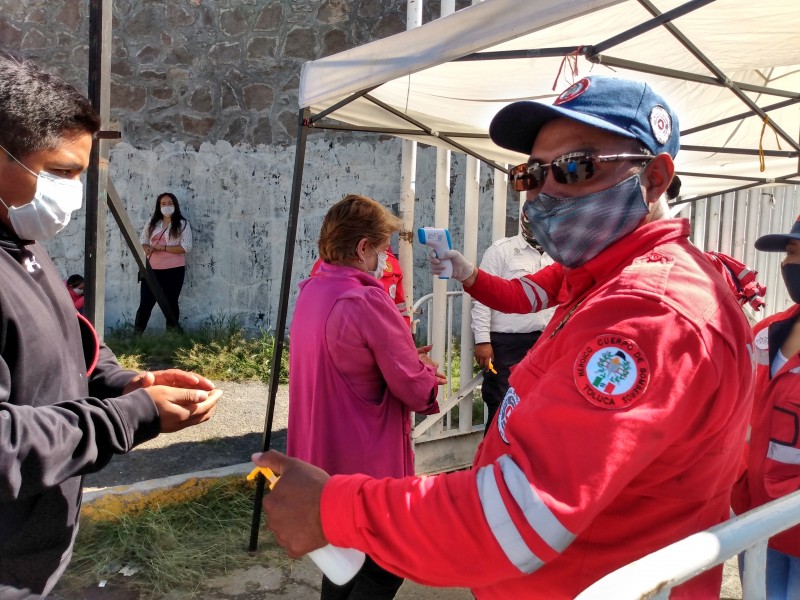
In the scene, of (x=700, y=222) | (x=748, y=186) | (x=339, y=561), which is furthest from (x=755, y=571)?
(x=700, y=222)

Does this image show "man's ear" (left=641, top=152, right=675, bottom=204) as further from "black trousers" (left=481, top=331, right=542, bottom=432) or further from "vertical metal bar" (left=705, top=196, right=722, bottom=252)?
"vertical metal bar" (left=705, top=196, right=722, bottom=252)

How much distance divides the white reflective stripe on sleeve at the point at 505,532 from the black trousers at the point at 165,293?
663cm

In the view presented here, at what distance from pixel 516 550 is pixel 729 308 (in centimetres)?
57

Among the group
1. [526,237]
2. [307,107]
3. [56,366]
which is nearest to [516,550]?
[56,366]

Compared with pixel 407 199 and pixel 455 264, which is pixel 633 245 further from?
pixel 407 199

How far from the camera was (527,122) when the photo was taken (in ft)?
4.86

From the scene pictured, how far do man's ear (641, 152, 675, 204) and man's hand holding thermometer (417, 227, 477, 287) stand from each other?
4.96 feet

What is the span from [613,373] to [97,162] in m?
2.69

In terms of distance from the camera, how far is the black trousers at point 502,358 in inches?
170

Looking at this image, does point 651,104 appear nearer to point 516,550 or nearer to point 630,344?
point 630,344

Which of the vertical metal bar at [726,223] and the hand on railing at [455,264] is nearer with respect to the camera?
the hand on railing at [455,264]

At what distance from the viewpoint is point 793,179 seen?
15.0ft

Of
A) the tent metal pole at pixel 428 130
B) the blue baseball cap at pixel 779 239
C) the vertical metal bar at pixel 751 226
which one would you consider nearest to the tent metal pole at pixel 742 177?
the vertical metal bar at pixel 751 226

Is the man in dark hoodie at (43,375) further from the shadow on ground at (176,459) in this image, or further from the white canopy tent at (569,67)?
the shadow on ground at (176,459)
